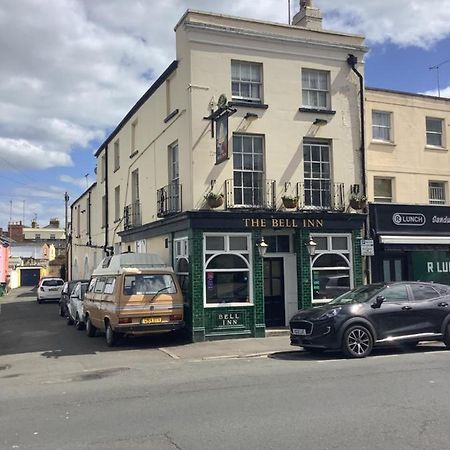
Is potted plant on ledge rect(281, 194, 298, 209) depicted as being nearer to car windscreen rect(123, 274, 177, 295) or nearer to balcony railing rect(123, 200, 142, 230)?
car windscreen rect(123, 274, 177, 295)

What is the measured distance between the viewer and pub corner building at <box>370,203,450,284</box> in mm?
17000

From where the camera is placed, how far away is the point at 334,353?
11.8 metres

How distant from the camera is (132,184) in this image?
862 inches

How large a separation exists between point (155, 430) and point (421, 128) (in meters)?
15.7

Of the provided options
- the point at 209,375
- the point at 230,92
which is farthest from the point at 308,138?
the point at 209,375

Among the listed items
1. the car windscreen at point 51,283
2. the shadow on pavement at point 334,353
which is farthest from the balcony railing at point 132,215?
the car windscreen at point 51,283

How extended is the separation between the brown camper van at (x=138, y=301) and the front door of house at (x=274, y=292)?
3.00m

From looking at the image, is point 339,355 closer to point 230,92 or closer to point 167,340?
point 167,340

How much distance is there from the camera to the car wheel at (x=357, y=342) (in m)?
11.0

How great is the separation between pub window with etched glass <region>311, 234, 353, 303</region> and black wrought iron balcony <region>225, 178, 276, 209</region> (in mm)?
1743

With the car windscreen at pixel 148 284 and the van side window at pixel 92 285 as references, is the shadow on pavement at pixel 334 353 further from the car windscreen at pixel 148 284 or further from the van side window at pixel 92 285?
the van side window at pixel 92 285

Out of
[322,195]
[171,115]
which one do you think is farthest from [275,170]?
[171,115]

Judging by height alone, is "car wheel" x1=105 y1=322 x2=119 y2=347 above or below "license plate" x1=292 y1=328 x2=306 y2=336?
below

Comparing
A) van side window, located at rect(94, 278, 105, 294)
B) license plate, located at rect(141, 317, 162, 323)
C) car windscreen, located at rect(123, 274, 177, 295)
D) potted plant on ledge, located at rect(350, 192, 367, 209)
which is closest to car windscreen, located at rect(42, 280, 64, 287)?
van side window, located at rect(94, 278, 105, 294)
